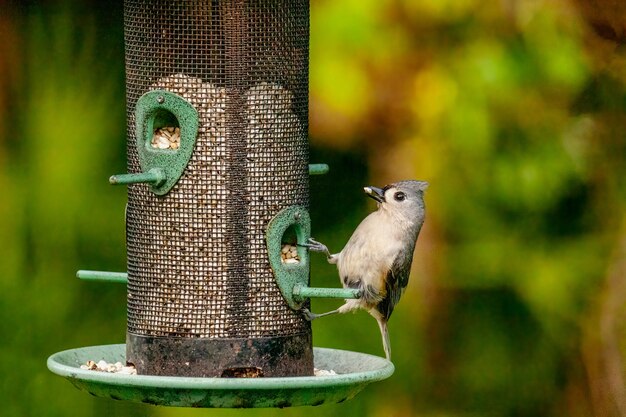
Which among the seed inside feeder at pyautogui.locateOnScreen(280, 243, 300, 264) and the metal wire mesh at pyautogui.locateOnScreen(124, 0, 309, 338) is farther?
the seed inside feeder at pyautogui.locateOnScreen(280, 243, 300, 264)

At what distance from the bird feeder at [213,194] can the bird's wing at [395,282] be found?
0.90m

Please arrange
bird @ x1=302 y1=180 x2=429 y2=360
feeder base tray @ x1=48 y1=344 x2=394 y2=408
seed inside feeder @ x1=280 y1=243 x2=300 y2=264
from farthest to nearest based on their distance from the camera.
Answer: bird @ x1=302 y1=180 x2=429 y2=360 < seed inside feeder @ x1=280 y1=243 x2=300 y2=264 < feeder base tray @ x1=48 y1=344 x2=394 y2=408

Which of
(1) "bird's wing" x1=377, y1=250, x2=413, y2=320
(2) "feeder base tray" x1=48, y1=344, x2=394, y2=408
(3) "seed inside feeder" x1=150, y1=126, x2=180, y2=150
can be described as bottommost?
(2) "feeder base tray" x1=48, y1=344, x2=394, y2=408

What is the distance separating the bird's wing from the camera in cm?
914

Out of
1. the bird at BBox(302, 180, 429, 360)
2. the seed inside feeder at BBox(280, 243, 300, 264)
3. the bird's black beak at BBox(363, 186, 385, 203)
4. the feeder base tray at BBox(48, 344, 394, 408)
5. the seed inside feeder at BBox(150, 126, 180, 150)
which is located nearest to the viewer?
the feeder base tray at BBox(48, 344, 394, 408)

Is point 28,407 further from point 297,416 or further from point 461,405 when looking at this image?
point 461,405

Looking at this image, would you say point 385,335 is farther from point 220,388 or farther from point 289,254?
point 220,388

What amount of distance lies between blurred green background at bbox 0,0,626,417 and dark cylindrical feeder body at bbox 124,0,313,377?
4.43 ft

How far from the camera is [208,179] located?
8.16 m

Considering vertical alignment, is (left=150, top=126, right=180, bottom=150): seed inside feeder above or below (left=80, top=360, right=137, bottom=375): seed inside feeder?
above

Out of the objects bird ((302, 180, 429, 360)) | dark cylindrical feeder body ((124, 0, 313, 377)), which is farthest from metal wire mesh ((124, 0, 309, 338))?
bird ((302, 180, 429, 360))

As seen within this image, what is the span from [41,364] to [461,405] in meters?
2.33

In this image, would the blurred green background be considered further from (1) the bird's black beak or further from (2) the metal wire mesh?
(2) the metal wire mesh

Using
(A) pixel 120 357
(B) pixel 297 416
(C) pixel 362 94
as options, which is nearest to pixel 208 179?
(A) pixel 120 357
